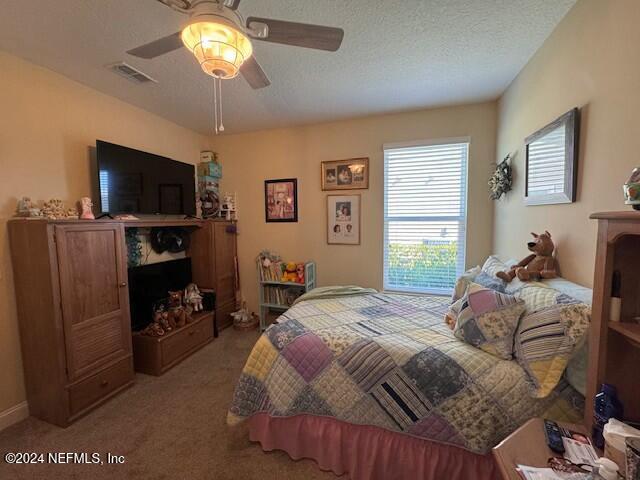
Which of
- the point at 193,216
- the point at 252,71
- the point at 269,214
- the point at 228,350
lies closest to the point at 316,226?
the point at 269,214

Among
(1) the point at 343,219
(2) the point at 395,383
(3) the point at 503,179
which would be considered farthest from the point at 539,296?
(1) the point at 343,219

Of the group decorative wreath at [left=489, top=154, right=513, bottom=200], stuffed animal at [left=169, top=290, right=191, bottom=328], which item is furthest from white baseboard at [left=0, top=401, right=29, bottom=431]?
decorative wreath at [left=489, top=154, right=513, bottom=200]

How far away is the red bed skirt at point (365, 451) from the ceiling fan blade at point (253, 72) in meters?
1.98

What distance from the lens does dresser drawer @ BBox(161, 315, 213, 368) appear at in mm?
2500

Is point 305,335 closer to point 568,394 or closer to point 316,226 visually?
point 568,394

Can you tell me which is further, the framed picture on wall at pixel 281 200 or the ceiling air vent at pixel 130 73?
the framed picture on wall at pixel 281 200

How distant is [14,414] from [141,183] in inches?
78.2

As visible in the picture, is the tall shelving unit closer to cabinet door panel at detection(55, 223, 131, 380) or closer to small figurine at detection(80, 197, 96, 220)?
cabinet door panel at detection(55, 223, 131, 380)

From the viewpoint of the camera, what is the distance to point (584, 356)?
3.83ft

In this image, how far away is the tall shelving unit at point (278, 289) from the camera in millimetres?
3312

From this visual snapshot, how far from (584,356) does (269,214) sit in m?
3.17

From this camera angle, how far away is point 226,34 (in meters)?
1.11

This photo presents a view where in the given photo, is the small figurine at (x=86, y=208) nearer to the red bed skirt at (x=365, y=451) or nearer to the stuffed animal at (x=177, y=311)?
the stuffed animal at (x=177, y=311)

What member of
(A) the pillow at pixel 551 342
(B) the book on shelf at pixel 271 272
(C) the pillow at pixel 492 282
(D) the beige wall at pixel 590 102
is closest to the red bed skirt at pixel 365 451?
(A) the pillow at pixel 551 342
